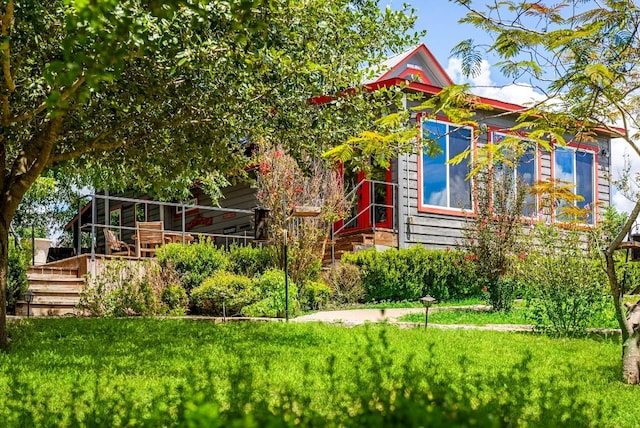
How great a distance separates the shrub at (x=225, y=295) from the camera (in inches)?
501

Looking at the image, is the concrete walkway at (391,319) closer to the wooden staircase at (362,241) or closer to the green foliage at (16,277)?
the wooden staircase at (362,241)

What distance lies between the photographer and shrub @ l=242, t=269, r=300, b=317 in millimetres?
12445

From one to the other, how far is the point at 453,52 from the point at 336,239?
11717mm

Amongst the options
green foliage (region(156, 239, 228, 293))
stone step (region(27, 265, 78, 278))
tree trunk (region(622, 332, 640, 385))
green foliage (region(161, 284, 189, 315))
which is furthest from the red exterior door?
tree trunk (region(622, 332, 640, 385))

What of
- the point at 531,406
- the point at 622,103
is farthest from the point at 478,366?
the point at 622,103

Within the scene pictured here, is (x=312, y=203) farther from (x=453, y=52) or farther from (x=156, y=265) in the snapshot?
A: (x=453, y=52)

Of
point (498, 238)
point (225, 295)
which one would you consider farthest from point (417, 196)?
point (225, 295)

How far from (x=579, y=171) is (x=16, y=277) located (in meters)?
15.0

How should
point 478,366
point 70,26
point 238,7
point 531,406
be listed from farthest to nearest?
point 478,366
point 531,406
point 238,7
point 70,26

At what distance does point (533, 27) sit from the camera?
5.82m

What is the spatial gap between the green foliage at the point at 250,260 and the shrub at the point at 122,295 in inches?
73.6

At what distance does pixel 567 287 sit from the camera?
1020cm

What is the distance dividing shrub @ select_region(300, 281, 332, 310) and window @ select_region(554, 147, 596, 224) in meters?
8.69

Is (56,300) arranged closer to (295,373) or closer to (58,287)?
(58,287)
